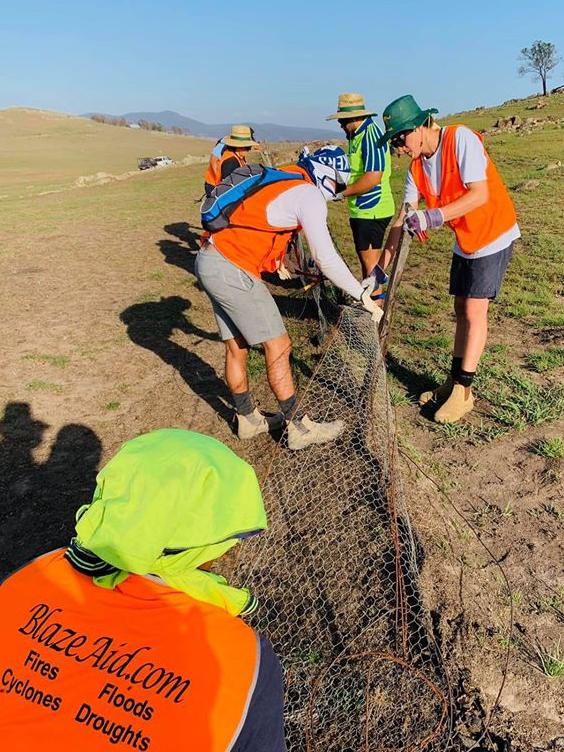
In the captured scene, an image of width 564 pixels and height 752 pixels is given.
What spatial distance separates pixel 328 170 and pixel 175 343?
Result: 8.87ft

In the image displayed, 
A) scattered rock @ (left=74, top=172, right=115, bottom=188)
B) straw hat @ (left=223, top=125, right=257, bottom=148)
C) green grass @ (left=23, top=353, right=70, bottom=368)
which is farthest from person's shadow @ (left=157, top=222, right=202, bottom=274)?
scattered rock @ (left=74, top=172, right=115, bottom=188)

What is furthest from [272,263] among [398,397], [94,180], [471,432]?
[94,180]

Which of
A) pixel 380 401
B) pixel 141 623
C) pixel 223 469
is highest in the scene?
pixel 223 469

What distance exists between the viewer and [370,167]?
4480 millimetres

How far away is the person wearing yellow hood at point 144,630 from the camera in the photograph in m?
0.97

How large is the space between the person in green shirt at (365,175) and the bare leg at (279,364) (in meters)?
1.72

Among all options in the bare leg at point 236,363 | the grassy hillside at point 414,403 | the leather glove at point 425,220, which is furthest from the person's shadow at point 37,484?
the leather glove at point 425,220

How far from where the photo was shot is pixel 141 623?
3.46 ft

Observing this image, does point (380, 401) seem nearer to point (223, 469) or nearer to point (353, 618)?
point (353, 618)

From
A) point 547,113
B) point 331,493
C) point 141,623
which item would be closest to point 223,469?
point 141,623

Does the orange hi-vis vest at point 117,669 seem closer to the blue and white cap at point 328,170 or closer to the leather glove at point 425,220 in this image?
the leather glove at point 425,220

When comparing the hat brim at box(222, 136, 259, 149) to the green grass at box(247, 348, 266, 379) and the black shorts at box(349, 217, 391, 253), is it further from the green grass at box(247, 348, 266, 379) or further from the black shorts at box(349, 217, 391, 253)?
the green grass at box(247, 348, 266, 379)

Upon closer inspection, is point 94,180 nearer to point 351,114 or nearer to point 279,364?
point 351,114

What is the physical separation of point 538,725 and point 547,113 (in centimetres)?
3105
